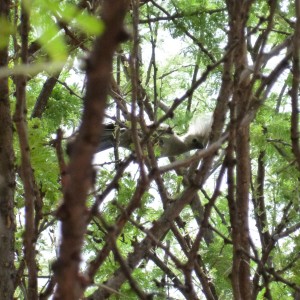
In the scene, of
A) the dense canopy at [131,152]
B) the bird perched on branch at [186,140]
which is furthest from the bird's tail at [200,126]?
the dense canopy at [131,152]

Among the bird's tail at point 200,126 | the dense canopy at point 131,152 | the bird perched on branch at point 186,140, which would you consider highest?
the bird's tail at point 200,126

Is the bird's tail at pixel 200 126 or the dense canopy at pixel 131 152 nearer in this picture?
the dense canopy at pixel 131 152

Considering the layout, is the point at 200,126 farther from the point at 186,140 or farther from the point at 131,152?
the point at 131,152

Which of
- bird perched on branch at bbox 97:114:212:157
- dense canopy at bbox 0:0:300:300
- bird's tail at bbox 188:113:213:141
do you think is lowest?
dense canopy at bbox 0:0:300:300

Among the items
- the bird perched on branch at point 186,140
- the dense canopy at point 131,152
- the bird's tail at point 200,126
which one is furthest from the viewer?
the bird's tail at point 200,126

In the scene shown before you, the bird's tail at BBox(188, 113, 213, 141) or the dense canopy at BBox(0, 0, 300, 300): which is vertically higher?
the bird's tail at BBox(188, 113, 213, 141)

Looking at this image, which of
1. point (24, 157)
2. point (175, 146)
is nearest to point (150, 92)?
point (175, 146)

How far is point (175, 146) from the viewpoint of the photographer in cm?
414

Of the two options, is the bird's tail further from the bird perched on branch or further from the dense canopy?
the dense canopy

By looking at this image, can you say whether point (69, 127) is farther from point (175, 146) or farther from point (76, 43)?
point (76, 43)

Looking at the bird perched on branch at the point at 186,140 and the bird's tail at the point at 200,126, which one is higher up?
the bird's tail at the point at 200,126

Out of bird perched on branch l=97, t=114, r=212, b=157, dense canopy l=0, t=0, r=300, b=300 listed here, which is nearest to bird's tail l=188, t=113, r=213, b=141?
bird perched on branch l=97, t=114, r=212, b=157

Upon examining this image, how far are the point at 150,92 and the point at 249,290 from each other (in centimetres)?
254

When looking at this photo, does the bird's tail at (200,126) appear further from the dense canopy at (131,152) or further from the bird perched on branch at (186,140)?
the dense canopy at (131,152)
